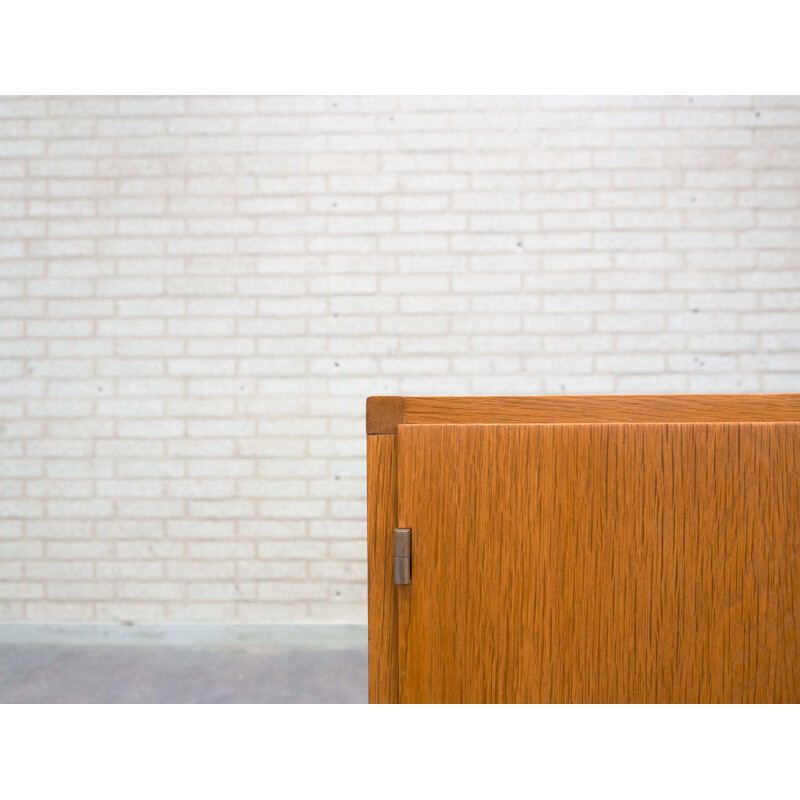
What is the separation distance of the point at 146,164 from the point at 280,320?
2.56 feet

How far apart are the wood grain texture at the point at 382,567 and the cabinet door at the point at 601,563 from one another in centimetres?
1

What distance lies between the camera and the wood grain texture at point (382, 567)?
608mm

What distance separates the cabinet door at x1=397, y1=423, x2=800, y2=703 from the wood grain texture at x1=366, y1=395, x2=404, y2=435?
0.02 metres

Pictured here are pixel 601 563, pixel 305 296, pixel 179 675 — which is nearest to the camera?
pixel 601 563

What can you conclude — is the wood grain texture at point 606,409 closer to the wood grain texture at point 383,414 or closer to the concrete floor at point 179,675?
the wood grain texture at point 383,414

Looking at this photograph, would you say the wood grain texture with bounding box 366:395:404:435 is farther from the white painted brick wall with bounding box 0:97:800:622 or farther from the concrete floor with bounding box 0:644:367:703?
the white painted brick wall with bounding box 0:97:800:622

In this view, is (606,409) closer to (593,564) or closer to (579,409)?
(579,409)

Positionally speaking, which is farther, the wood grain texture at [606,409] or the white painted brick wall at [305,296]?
the white painted brick wall at [305,296]

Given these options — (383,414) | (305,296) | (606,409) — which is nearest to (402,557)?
(383,414)

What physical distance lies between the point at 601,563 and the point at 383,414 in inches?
10.4

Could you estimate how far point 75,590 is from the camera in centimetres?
227

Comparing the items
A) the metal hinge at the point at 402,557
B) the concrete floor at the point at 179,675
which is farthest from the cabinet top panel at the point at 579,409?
the concrete floor at the point at 179,675

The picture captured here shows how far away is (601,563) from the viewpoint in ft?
1.94

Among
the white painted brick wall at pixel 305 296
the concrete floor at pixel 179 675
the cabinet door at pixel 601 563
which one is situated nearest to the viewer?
the cabinet door at pixel 601 563
